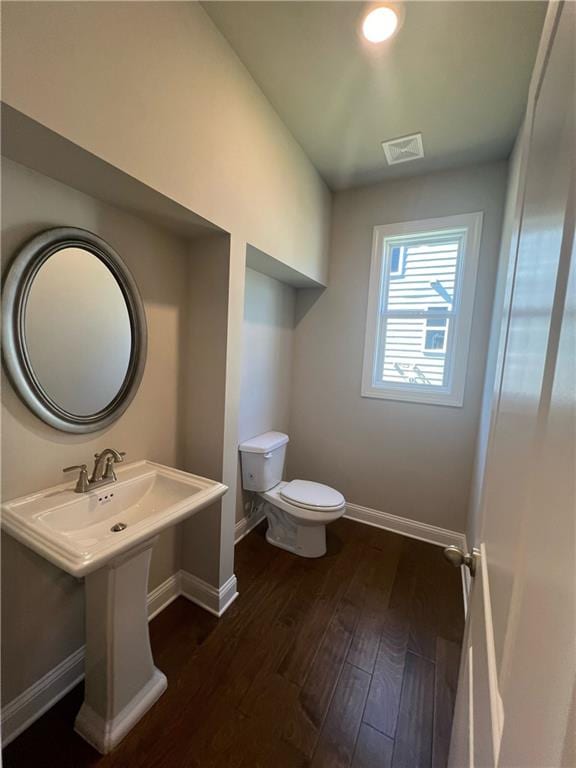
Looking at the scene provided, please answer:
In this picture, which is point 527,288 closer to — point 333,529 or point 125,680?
point 125,680

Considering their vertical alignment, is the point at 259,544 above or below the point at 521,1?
below

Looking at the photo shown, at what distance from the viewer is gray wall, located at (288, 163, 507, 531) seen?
2.10m

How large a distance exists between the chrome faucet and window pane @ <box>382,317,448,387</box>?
6.29ft

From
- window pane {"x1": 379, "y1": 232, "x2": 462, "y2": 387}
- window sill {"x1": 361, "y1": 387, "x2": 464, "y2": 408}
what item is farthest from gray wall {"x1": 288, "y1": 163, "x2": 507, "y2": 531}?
window pane {"x1": 379, "y1": 232, "x2": 462, "y2": 387}

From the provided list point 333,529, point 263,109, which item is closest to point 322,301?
point 263,109

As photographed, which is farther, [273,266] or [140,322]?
[273,266]

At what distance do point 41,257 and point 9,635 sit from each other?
1.30 metres

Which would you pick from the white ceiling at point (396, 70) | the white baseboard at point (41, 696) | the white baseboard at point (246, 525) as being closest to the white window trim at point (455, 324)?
the white ceiling at point (396, 70)

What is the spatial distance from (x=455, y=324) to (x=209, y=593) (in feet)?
7.41

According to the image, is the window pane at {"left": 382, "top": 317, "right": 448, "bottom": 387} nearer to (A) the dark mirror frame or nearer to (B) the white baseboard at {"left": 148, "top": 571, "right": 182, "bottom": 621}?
(A) the dark mirror frame

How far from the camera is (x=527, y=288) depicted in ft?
1.84

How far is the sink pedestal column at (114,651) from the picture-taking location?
1097mm

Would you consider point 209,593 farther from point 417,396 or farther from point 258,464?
point 417,396

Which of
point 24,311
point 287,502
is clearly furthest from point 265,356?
point 24,311
